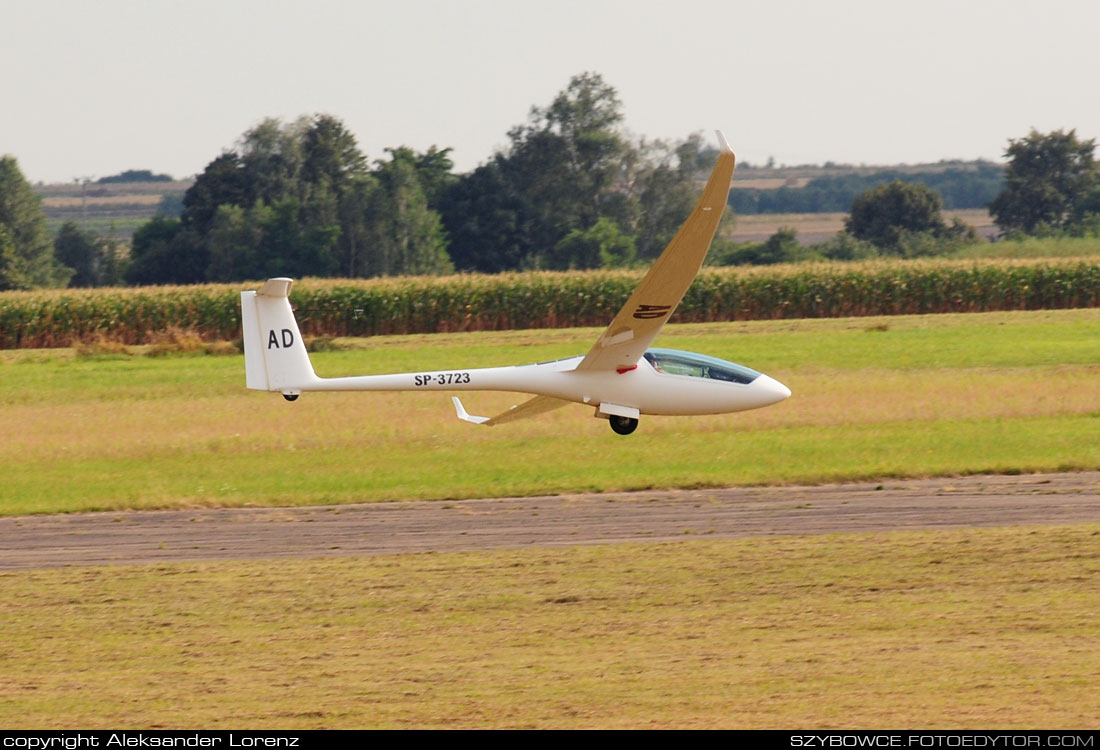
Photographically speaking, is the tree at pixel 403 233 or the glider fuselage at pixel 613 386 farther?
the tree at pixel 403 233

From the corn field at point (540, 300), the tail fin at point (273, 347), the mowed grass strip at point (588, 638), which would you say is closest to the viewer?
the mowed grass strip at point (588, 638)

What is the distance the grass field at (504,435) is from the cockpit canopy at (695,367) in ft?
18.4

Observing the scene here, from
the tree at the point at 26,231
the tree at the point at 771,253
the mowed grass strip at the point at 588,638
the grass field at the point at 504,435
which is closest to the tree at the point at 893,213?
the tree at the point at 771,253

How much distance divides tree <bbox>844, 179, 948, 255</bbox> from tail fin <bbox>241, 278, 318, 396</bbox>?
81.0 m

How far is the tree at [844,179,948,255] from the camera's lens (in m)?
93.5

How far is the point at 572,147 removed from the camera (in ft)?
320

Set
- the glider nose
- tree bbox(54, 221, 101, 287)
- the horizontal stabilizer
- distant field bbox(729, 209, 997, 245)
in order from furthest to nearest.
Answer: distant field bbox(729, 209, 997, 245) → tree bbox(54, 221, 101, 287) → the horizontal stabilizer → the glider nose

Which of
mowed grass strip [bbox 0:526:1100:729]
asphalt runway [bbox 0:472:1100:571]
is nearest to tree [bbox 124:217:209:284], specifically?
asphalt runway [bbox 0:472:1100:571]

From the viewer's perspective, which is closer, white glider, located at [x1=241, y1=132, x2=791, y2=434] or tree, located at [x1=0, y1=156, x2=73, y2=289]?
white glider, located at [x1=241, y1=132, x2=791, y2=434]

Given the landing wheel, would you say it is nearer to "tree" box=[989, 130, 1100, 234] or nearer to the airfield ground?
the airfield ground

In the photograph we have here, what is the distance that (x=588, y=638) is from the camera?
12547mm

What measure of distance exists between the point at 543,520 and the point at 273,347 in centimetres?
472

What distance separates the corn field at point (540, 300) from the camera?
173ft

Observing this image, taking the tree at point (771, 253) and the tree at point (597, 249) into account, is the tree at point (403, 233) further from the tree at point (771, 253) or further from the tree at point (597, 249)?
the tree at point (771, 253)
